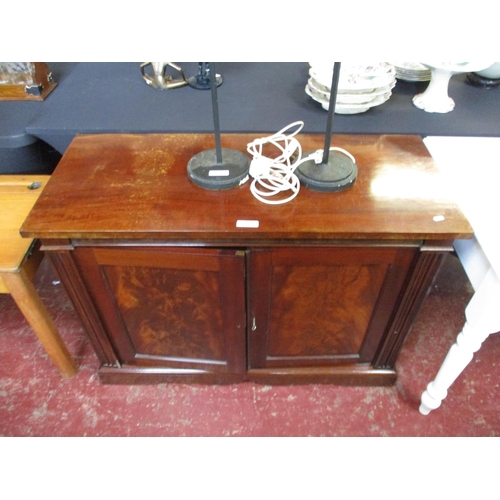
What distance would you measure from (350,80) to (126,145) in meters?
0.58

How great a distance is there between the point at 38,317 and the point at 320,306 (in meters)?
0.68

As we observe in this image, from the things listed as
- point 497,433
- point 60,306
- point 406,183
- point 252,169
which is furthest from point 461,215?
point 60,306

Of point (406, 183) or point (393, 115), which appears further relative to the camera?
point (393, 115)

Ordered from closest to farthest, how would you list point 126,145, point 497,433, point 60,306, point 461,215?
point 461,215
point 126,145
point 497,433
point 60,306

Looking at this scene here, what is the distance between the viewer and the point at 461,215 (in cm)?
72

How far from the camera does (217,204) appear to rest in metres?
0.75

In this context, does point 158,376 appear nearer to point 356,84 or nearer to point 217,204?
point 217,204

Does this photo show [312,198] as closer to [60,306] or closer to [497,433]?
[497,433]

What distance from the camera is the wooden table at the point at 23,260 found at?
86cm

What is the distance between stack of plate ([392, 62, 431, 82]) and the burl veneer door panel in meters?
0.70

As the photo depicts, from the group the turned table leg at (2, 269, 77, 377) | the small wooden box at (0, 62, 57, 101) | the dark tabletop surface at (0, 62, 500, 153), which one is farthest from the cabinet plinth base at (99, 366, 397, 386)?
the small wooden box at (0, 62, 57, 101)

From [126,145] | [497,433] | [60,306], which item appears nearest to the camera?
[126,145]

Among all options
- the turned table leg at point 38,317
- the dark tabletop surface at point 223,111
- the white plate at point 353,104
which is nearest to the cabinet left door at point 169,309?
the turned table leg at point 38,317

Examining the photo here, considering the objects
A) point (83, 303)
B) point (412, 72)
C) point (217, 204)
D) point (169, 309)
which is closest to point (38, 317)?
point (83, 303)
